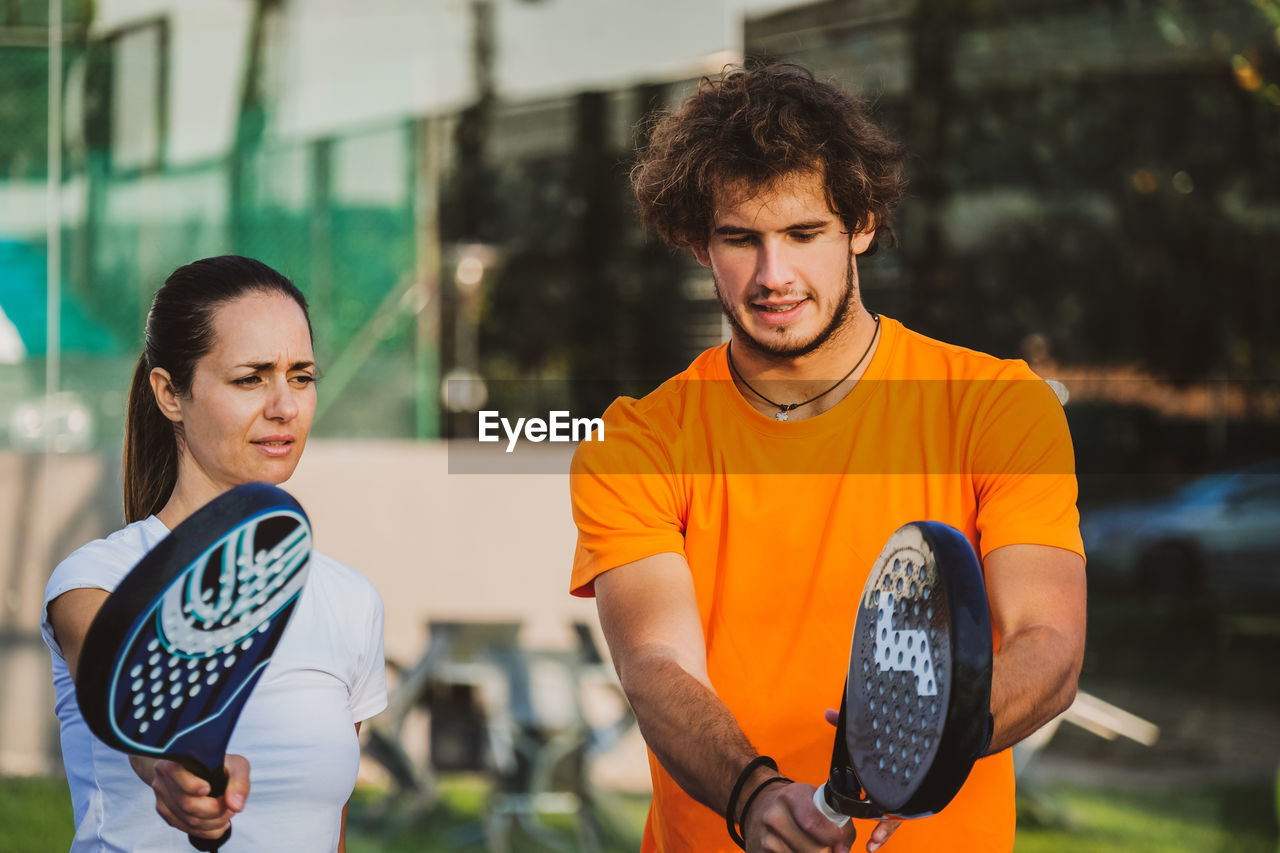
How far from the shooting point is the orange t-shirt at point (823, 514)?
190cm

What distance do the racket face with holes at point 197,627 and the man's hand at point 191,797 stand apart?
0.07ft

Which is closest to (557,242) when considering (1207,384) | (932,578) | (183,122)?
(183,122)

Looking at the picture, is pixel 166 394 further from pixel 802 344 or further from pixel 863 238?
pixel 863 238

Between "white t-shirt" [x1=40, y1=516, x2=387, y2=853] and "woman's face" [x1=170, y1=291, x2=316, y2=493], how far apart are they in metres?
0.11

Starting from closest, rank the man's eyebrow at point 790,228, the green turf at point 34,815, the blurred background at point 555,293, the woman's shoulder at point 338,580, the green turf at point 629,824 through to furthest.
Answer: the woman's shoulder at point 338,580 → the man's eyebrow at point 790,228 → the green turf at point 34,815 → the green turf at point 629,824 → the blurred background at point 555,293

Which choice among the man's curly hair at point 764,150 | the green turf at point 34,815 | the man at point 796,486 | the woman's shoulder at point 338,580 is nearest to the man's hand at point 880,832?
the man at point 796,486

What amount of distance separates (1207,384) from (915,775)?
18.1 ft

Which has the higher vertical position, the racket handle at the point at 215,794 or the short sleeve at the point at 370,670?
the short sleeve at the point at 370,670

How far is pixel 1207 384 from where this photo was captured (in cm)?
638

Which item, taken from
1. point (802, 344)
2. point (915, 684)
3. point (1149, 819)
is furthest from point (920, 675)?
point (1149, 819)

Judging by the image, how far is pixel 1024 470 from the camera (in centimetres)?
189

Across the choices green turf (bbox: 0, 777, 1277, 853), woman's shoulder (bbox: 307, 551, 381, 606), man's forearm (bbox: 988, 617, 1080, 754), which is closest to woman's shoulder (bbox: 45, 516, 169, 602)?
woman's shoulder (bbox: 307, 551, 381, 606)

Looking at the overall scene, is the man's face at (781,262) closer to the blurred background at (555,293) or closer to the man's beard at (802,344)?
the man's beard at (802,344)

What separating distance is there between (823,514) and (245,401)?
2.57 feet
